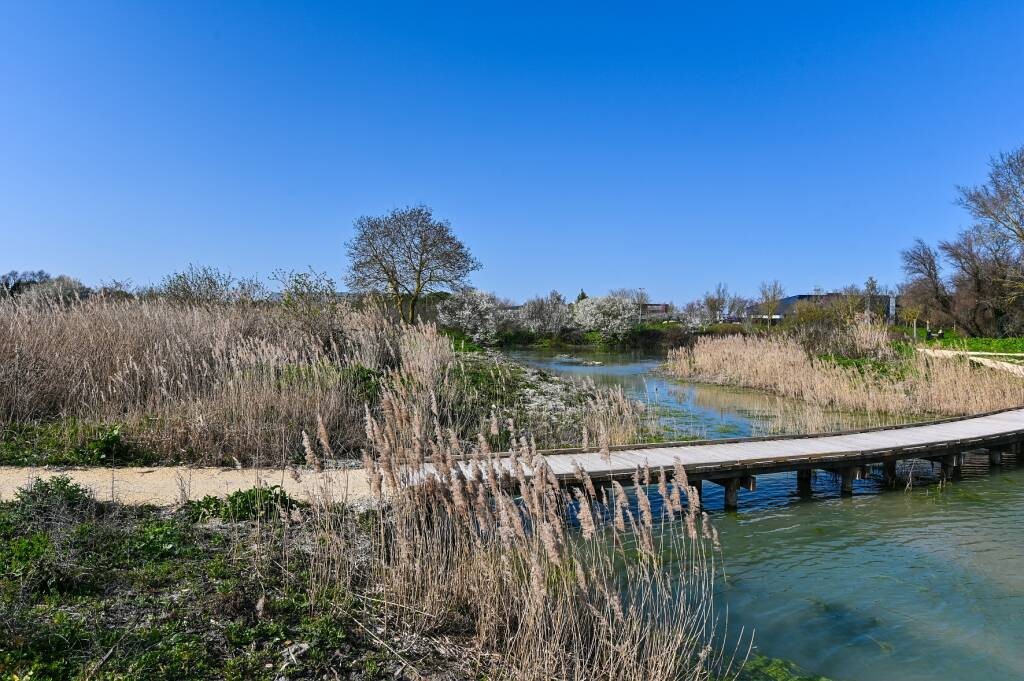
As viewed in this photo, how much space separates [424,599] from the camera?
4.35 metres

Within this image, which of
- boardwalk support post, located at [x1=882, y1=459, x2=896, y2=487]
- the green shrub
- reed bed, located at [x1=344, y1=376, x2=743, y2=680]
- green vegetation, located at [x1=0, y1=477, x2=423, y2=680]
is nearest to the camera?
green vegetation, located at [x1=0, y1=477, x2=423, y2=680]

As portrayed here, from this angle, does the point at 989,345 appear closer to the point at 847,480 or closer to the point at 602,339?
the point at 847,480

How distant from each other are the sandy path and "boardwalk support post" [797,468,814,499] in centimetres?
626

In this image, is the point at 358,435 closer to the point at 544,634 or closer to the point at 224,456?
the point at 224,456

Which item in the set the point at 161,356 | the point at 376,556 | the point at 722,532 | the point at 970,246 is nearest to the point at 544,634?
the point at 376,556

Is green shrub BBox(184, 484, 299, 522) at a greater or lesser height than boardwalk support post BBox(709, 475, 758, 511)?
greater

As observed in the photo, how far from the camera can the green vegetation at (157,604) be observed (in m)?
3.50

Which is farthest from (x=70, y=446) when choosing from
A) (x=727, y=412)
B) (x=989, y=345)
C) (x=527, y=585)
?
(x=989, y=345)

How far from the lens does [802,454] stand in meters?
9.44

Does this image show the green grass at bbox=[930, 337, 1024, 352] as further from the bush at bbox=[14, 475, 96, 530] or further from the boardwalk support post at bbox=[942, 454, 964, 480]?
the bush at bbox=[14, 475, 96, 530]

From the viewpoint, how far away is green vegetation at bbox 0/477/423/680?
138 inches

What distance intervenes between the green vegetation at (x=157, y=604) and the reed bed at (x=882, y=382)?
48.6 feet

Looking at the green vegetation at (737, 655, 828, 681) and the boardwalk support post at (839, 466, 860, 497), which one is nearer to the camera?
the green vegetation at (737, 655, 828, 681)

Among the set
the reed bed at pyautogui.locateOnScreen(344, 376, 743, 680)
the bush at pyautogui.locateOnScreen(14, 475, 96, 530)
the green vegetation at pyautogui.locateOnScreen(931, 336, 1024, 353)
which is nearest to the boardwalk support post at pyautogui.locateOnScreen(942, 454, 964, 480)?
the reed bed at pyautogui.locateOnScreen(344, 376, 743, 680)
